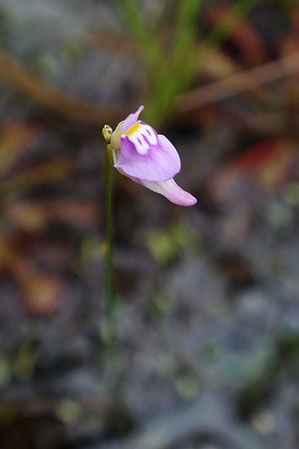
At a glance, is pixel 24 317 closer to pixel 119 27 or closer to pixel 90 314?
pixel 90 314

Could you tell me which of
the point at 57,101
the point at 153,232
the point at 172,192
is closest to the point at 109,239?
the point at 172,192

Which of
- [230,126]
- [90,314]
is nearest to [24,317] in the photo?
[90,314]

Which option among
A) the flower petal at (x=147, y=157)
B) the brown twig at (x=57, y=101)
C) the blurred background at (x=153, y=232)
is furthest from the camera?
the brown twig at (x=57, y=101)

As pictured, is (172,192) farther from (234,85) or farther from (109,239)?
(234,85)

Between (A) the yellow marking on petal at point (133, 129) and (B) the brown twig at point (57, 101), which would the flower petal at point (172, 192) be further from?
(B) the brown twig at point (57, 101)

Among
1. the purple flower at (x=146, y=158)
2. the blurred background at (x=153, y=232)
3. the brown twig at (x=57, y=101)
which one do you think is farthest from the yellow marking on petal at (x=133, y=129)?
the brown twig at (x=57, y=101)

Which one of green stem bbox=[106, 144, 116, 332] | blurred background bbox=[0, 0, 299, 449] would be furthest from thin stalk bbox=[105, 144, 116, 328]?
blurred background bbox=[0, 0, 299, 449]

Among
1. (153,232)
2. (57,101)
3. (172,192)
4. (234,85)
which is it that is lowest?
(172,192)

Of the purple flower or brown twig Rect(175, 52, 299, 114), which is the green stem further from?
brown twig Rect(175, 52, 299, 114)
